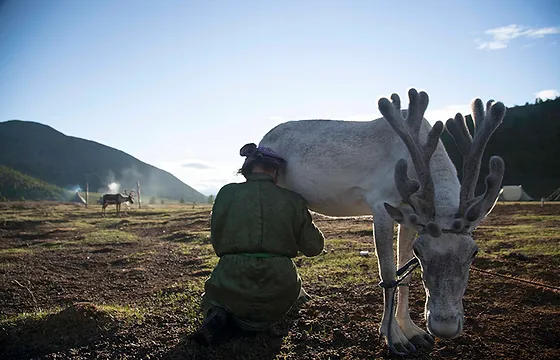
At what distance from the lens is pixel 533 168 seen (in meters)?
60.4

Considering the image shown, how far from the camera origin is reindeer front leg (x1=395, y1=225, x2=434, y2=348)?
11.2 feet

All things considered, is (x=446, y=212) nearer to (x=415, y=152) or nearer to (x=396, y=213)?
(x=396, y=213)

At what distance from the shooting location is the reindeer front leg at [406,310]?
341 cm

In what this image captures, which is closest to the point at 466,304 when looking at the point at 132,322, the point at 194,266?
the point at 132,322

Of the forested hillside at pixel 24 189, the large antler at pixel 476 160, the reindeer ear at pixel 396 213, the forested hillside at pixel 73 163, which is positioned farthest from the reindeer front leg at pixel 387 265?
the forested hillside at pixel 73 163

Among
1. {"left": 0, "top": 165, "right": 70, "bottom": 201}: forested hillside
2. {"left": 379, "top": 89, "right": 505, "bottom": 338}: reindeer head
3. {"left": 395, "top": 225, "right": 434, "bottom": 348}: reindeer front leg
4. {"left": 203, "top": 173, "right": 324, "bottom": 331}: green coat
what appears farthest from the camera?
{"left": 0, "top": 165, "right": 70, "bottom": 201}: forested hillside

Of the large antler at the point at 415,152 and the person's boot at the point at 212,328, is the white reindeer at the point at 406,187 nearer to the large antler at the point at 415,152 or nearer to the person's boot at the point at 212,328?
the large antler at the point at 415,152

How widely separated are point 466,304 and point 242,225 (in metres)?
2.98

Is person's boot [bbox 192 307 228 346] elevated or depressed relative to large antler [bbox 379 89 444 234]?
depressed

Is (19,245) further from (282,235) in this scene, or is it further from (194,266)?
(282,235)

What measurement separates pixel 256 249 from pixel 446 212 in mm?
1661

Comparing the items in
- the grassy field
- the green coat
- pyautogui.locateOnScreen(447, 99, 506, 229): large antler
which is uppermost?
pyautogui.locateOnScreen(447, 99, 506, 229): large antler

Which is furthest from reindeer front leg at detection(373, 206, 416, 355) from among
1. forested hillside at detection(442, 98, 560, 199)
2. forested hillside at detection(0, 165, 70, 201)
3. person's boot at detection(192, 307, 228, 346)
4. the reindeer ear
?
forested hillside at detection(0, 165, 70, 201)

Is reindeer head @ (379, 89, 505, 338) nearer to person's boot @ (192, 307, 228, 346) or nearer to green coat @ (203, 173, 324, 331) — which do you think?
green coat @ (203, 173, 324, 331)
